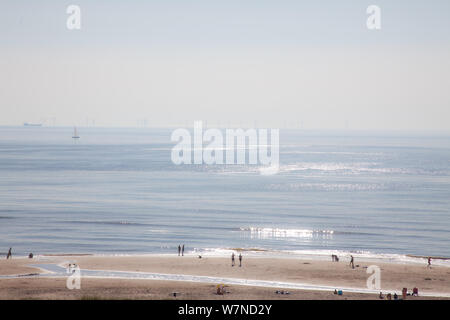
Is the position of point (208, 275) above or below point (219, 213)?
below

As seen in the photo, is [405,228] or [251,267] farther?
[405,228]

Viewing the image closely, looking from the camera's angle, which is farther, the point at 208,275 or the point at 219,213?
the point at 219,213

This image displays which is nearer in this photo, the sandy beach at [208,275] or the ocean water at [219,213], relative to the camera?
the sandy beach at [208,275]

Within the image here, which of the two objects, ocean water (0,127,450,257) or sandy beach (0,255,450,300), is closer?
sandy beach (0,255,450,300)

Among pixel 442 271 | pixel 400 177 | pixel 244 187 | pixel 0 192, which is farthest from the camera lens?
pixel 400 177
